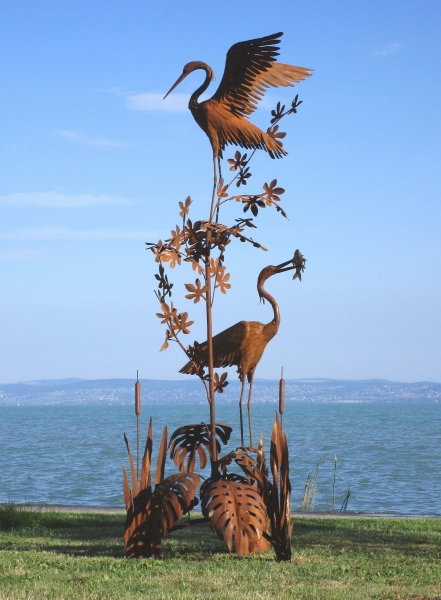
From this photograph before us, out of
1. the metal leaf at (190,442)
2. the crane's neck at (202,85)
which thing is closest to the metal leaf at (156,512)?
the metal leaf at (190,442)

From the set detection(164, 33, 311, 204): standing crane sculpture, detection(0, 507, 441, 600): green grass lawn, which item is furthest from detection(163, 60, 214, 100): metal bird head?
detection(0, 507, 441, 600): green grass lawn

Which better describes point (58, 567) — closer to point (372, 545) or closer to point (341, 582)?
point (341, 582)

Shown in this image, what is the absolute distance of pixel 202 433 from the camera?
7641mm

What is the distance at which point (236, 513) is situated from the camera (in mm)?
6609

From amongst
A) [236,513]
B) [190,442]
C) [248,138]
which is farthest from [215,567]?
[248,138]

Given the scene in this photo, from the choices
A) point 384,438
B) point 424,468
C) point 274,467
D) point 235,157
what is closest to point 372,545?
point 274,467

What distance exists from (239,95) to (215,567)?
12.8 feet

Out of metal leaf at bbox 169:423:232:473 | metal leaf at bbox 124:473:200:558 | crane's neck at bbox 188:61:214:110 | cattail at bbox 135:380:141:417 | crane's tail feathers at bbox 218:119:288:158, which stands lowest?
metal leaf at bbox 124:473:200:558

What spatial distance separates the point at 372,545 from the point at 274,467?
1.56 m

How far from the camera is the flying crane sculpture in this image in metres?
7.30

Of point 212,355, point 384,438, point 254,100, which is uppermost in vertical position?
point 254,100

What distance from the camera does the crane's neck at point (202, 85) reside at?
7.50m

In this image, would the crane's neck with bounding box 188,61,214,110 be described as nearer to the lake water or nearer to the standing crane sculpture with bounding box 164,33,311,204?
the standing crane sculpture with bounding box 164,33,311,204

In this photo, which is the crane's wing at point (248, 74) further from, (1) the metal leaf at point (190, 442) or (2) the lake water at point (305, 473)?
(2) the lake water at point (305, 473)
